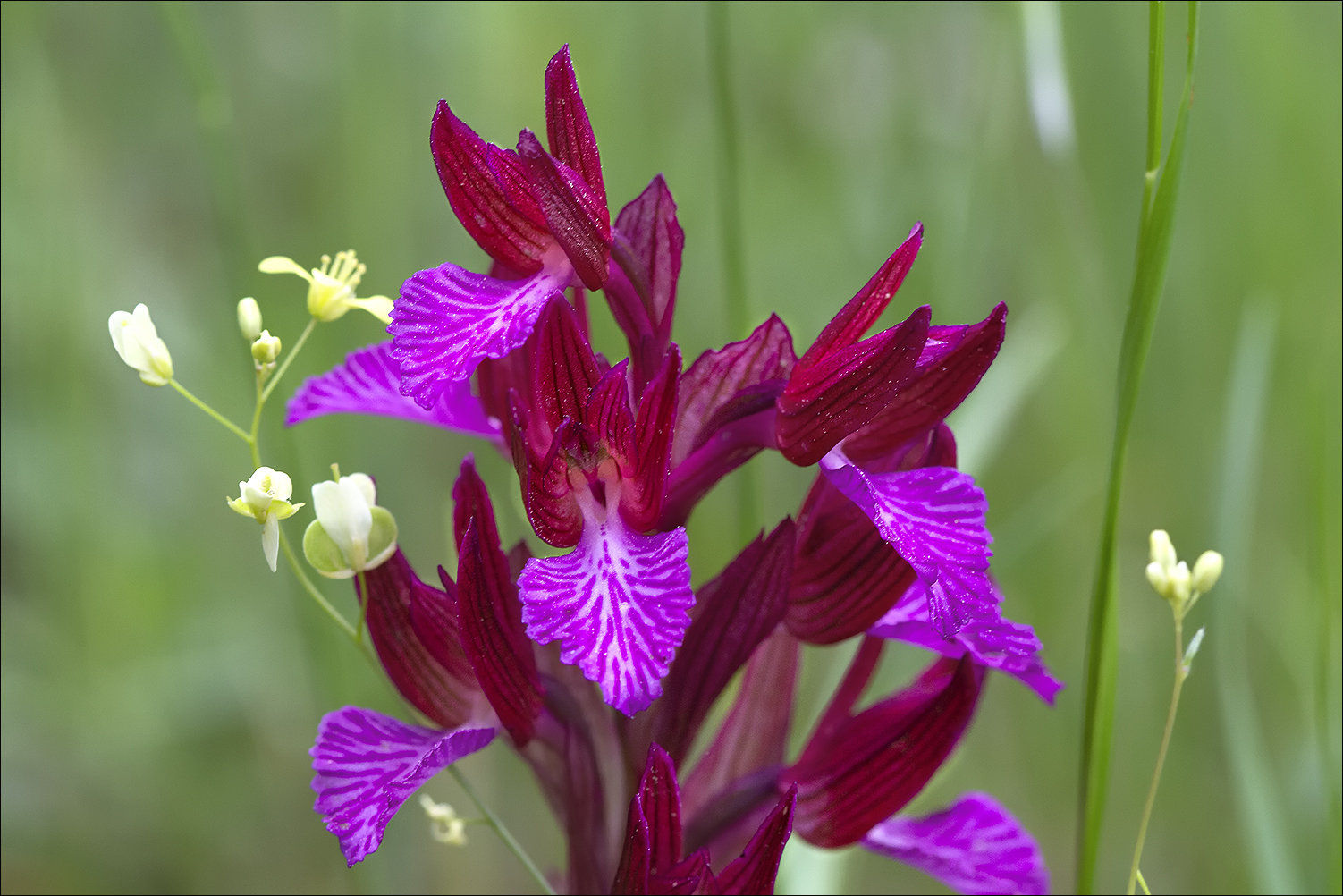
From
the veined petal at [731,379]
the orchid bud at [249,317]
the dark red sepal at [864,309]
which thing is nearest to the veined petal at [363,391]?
the orchid bud at [249,317]

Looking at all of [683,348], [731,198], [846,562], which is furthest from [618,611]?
[683,348]

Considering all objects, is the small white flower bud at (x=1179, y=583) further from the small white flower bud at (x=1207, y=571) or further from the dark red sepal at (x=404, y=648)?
the dark red sepal at (x=404, y=648)

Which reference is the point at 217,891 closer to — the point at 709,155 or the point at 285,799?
the point at 285,799

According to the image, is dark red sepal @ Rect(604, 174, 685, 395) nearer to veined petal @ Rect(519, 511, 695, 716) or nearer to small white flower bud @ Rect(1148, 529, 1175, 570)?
veined petal @ Rect(519, 511, 695, 716)

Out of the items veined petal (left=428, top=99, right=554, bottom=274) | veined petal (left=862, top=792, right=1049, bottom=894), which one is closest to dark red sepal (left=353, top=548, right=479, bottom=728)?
veined petal (left=428, top=99, right=554, bottom=274)

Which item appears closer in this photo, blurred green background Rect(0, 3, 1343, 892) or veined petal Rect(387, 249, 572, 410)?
veined petal Rect(387, 249, 572, 410)

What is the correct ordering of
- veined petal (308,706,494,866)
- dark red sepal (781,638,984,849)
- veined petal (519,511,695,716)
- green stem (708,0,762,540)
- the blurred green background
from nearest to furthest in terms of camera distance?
veined petal (519,511,695,716), veined petal (308,706,494,866), dark red sepal (781,638,984,849), green stem (708,0,762,540), the blurred green background

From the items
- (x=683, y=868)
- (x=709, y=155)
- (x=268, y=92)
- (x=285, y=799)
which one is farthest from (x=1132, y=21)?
(x=683, y=868)
